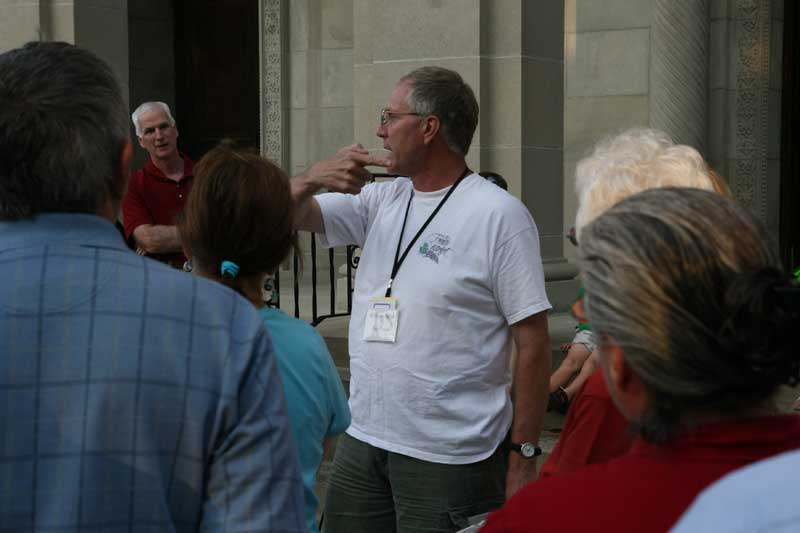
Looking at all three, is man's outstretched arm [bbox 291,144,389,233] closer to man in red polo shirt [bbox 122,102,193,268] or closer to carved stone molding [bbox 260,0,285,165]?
man in red polo shirt [bbox 122,102,193,268]

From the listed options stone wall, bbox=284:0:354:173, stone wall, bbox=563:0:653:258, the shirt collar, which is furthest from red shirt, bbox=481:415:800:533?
stone wall, bbox=284:0:354:173

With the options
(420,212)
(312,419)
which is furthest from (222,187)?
(420,212)

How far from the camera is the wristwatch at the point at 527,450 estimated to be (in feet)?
11.5

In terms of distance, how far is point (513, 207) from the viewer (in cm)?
358

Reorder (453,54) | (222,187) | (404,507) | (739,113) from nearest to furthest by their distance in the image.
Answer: (222,187), (404,507), (453,54), (739,113)

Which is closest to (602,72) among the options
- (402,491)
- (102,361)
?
(402,491)

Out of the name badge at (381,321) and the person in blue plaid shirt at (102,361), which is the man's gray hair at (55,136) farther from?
the name badge at (381,321)

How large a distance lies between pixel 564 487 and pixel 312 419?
985mm

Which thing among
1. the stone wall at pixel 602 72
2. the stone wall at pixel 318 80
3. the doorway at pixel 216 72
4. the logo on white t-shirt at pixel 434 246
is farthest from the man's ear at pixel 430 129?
the doorway at pixel 216 72

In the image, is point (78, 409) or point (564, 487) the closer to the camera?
point (564, 487)

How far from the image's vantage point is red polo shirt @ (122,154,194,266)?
582 centimetres

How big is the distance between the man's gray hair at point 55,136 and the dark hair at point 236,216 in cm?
47

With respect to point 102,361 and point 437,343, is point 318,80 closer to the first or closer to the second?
point 437,343

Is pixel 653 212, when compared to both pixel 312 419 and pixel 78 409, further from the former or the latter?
pixel 312 419
